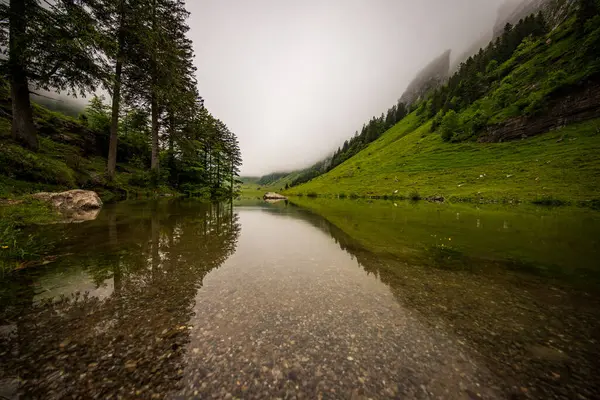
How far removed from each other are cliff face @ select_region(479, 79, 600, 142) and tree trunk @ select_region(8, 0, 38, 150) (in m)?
74.8

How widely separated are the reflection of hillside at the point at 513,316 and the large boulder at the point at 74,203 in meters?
14.2

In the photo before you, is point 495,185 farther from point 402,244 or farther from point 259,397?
point 259,397

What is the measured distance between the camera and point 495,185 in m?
38.6

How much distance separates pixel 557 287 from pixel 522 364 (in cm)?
420

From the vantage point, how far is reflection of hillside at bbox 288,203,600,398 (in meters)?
2.94

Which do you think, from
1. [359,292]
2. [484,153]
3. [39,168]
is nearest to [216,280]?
[359,292]

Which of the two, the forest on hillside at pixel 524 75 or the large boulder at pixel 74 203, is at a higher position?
the forest on hillside at pixel 524 75

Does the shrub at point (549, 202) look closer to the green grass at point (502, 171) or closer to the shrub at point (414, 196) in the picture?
the green grass at point (502, 171)

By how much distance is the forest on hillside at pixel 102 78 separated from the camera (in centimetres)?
1231

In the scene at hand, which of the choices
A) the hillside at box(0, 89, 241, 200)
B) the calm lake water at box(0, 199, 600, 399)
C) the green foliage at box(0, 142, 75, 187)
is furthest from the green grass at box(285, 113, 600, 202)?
the green foliage at box(0, 142, 75, 187)

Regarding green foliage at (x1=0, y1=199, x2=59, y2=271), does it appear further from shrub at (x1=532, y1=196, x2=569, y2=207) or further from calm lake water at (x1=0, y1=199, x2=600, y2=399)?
shrub at (x1=532, y1=196, x2=569, y2=207)

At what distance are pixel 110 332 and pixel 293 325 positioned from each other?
2.76 metres

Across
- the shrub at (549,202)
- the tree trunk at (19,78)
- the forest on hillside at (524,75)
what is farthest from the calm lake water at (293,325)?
the forest on hillside at (524,75)

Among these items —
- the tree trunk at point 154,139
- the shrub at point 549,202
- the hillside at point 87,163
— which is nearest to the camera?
the hillside at point 87,163
